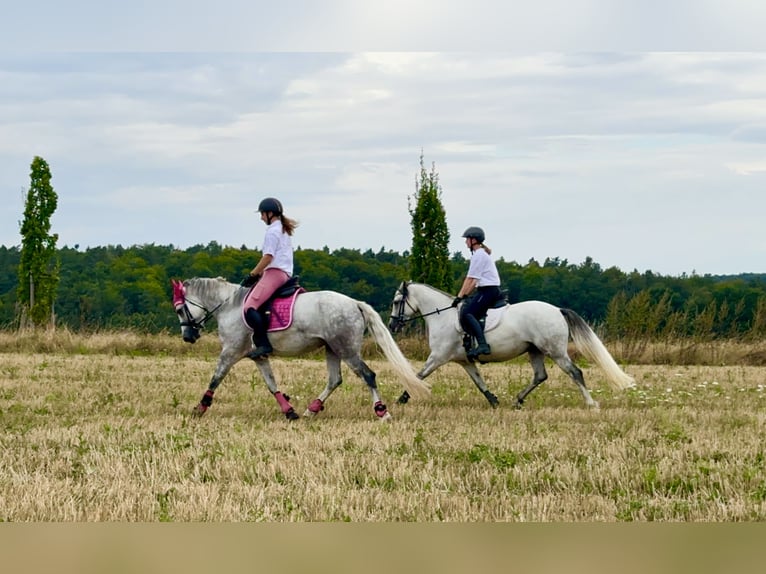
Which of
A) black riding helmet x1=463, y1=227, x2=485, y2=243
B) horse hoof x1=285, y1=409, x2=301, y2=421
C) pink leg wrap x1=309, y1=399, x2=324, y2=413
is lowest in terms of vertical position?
horse hoof x1=285, y1=409, x2=301, y2=421

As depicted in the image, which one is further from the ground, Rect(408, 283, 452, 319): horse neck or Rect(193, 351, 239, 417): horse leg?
Rect(408, 283, 452, 319): horse neck

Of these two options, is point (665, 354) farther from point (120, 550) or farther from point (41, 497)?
point (120, 550)

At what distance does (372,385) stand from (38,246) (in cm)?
2559

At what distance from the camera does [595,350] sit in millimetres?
12484

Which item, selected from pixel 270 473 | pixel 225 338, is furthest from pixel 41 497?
pixel 225 338

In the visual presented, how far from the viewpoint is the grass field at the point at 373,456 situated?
18.1 feet

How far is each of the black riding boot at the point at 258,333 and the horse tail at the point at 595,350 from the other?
4.29m

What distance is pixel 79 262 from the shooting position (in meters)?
62.2

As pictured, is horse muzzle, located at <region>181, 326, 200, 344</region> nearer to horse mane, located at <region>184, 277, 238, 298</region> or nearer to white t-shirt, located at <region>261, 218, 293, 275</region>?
horse mane, located at <region>184, 277, 238, 298</region>

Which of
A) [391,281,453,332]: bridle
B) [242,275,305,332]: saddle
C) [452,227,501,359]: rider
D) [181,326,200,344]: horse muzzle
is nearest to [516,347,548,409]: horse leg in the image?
[452,227,501,359]: rider

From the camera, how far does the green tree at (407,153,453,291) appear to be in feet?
89.6

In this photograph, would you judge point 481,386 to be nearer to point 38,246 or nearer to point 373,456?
point 373,456

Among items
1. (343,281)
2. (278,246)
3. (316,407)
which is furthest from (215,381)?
(343,281)

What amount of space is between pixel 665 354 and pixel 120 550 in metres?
22.3
